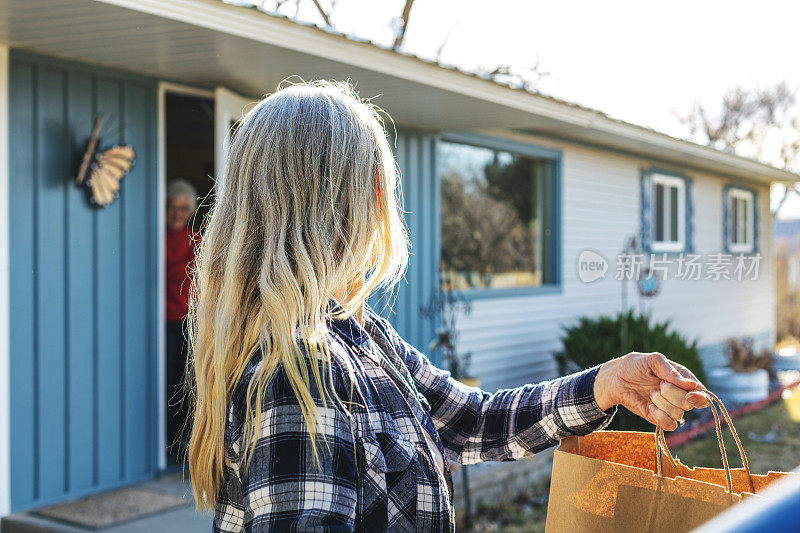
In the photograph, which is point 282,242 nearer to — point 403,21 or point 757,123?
point 403,21

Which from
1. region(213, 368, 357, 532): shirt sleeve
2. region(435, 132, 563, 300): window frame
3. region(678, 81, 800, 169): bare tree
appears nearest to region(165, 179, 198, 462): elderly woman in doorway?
region(435, 132, 563, 300): window frame

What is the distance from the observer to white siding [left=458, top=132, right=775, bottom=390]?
757cm

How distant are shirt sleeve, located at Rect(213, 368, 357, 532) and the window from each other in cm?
559

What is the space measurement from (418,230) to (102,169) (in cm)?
282

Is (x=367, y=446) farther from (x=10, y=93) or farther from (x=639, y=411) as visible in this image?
(x=10, y=93)

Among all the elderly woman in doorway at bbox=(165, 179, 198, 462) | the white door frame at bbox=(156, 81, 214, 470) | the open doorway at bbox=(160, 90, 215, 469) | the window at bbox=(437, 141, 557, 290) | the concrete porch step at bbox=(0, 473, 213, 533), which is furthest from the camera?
the window at bbox=(437, 141, 557, 290)

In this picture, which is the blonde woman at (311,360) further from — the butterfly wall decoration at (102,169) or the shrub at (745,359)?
the shrub at (745,359)

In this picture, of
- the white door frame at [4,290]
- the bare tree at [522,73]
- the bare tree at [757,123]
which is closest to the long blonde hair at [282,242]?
the white door frame at [4,290]

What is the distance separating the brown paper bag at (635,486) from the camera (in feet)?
3.70

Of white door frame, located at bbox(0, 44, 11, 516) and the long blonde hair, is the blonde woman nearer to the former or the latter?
the long blonde hair

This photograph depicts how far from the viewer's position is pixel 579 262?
8.91 metres

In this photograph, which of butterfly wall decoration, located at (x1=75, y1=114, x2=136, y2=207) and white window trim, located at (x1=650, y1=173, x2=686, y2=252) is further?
white window trim, located at (x1=650, y1=173, x2=686, y2=252)

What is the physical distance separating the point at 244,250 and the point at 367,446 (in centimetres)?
35

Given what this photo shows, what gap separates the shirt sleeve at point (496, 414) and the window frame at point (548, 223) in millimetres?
5472
